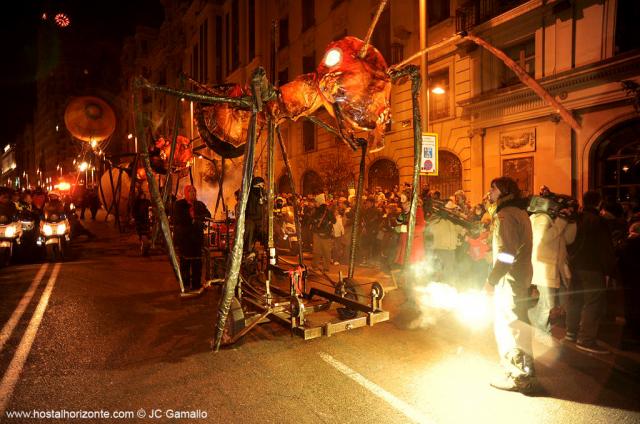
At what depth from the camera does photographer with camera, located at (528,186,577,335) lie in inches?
Result: 215

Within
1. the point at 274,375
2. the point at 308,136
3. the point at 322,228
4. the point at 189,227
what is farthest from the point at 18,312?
the point at 308,136

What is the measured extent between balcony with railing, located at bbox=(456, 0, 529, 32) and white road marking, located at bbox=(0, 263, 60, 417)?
15756 mm

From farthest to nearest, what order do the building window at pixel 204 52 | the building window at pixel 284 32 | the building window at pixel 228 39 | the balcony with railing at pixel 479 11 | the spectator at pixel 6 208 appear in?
the building window at pixel 204 52
the building window at pixel 228 39
the building window at pixel 284 32
the balcony with railing at pixel 479 11
the spectator at pixel 6 208

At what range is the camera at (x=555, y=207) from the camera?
5445 mm

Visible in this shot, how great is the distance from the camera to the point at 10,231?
36.9 ft

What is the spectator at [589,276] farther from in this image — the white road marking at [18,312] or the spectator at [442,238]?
the white road marking at [18,312]

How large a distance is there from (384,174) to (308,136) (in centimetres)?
725

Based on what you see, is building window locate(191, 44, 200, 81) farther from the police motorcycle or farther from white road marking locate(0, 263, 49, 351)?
white road marking locate(0, 263, 49, 351)

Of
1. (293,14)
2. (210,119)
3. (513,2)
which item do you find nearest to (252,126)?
(210,119)

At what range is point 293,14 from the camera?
26547 mm

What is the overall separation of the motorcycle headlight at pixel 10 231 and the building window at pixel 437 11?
16255mm

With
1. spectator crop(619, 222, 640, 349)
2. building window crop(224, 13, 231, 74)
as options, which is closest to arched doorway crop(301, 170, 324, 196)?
building window crop(224, 13, 231, 74)

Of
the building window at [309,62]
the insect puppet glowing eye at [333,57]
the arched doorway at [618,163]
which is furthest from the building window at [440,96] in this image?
the insect puppet glowing eye at [333,57]

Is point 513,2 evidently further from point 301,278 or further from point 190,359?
point 190,359
